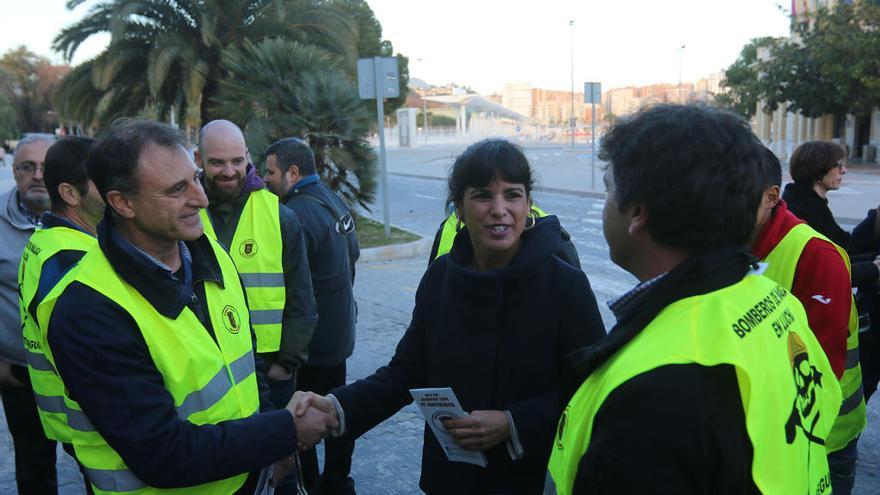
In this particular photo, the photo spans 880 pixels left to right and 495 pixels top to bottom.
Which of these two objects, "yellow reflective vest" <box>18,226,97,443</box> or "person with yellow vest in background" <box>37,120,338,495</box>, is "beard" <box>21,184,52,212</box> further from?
"person with yellow vest in background" <box>37,120,338,495</box>

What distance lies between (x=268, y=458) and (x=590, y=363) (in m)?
1.10

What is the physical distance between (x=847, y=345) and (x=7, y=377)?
11.8 ft

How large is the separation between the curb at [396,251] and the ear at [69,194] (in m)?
7.57

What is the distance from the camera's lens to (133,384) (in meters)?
1.84

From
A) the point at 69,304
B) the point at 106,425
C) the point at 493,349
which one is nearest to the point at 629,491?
the point at 493,349

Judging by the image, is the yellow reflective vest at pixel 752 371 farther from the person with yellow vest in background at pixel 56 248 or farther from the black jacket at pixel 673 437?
the person with yellow vest in background at pixel 56 248

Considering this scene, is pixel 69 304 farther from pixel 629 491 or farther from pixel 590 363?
pixel 629 491

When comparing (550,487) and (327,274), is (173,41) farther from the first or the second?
(550,487)

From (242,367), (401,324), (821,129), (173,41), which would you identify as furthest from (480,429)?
(821,129)

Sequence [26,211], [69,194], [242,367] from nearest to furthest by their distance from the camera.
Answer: [242,367] → [69,194] → [26,211]

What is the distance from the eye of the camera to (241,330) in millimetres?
2254

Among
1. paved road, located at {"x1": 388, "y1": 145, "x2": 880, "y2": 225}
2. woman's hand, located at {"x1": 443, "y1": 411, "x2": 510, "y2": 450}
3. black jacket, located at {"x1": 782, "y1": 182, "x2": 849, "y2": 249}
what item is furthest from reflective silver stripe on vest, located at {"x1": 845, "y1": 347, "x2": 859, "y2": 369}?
paved road, located at {"x1": 388, "y1": 145, "x2": 880, "y2": 225}

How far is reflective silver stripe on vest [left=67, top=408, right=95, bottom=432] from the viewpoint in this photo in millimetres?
1968

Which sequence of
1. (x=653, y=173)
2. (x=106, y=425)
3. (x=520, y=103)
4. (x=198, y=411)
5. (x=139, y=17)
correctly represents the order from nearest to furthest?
(x=653, y=173)
(x=106, y=425)
(x=198, y=411)
(x=139, y=17)
(x=520, y=103)
